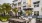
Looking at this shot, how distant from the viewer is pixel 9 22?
153cm

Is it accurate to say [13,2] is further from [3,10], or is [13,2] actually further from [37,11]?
[37,11]

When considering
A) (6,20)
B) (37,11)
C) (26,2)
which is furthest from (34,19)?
(6,20)

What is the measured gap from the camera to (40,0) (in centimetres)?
152

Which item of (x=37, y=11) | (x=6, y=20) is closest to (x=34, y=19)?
(x=37, y=11)

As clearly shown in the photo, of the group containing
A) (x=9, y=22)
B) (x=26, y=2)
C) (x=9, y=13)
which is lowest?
(x=9, y=22)

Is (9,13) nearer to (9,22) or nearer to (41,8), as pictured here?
(9,22)

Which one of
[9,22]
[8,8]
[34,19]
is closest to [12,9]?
[8,8]

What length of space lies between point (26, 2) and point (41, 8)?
0.19m

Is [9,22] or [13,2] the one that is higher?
[13,2]

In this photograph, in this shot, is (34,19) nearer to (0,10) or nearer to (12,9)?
(12,9)

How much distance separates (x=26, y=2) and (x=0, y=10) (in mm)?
318

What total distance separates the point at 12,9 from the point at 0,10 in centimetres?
14

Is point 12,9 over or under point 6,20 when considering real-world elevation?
over

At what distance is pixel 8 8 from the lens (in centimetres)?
153
